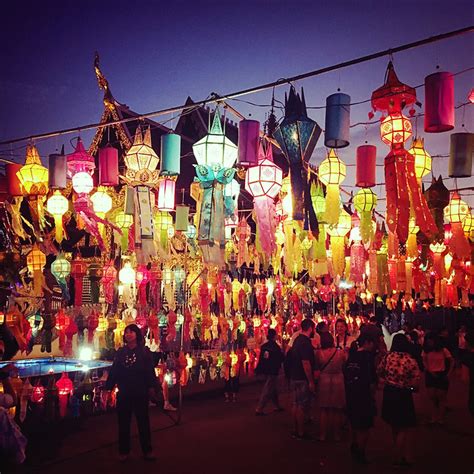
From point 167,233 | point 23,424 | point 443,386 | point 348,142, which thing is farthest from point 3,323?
point 443,386

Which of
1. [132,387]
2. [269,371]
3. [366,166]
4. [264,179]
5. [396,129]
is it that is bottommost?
[269,371]

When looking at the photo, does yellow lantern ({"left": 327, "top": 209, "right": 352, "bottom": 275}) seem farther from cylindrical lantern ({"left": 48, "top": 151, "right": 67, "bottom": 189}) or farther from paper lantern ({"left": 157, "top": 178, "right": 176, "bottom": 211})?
cylindrical lantern ({"left": 48, "top": 151, "right": 67, "bottom": 189})

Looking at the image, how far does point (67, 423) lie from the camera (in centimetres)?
695

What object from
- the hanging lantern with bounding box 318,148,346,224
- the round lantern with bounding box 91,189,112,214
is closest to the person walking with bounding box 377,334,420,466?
the hanging lantern with bounding box 318,148,346,224

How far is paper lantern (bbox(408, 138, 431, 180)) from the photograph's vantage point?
590 cm

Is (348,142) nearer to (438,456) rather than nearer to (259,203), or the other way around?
(259,203)

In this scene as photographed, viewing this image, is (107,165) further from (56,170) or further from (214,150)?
(214,150)

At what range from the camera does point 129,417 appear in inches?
204

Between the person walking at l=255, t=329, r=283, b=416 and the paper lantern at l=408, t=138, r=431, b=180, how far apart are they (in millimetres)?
3838

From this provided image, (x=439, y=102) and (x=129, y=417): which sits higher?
(x=439, y=102)

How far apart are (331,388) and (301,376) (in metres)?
0.41

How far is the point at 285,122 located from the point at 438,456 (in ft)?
13.3

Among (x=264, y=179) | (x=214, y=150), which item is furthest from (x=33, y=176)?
(x=264, y=179)

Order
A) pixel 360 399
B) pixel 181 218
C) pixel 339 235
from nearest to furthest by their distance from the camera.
→ 1. pixel 360 399
2. pixel 339 235
3. pixel 181 218
